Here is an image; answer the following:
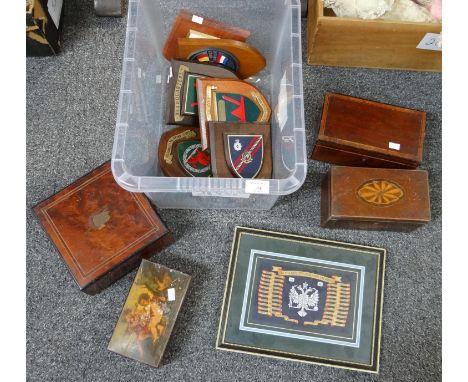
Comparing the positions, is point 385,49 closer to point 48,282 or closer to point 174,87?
point 174,87

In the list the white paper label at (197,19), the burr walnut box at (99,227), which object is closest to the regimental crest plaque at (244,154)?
the burr walnut box at (99,227)

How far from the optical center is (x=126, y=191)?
999 mm

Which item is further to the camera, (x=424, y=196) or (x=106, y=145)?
(x=106, y=145)

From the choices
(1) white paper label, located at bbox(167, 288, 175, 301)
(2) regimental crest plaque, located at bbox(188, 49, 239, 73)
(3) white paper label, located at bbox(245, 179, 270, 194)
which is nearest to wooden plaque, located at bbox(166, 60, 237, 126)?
(2) regimental crest plaque, located at bbox(188, 49, 239, 73)

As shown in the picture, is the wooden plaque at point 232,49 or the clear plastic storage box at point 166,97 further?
the wooden plaque at point 232,49

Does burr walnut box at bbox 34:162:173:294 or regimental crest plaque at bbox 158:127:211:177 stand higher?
regimental crest plaque at bbox 158:127:211:177

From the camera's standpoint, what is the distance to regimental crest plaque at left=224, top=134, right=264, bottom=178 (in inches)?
39.5

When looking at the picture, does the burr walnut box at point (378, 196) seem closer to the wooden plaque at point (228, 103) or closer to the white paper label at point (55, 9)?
the wooden plaque at point (228, 103)

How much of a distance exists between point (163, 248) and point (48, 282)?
1.01 ft

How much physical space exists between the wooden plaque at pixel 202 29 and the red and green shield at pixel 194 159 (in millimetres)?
304

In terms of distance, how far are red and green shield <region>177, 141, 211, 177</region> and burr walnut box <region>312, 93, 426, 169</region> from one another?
0.94 feet

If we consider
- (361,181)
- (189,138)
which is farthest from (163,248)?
(361,181)

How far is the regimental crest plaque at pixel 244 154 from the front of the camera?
3.29 feet

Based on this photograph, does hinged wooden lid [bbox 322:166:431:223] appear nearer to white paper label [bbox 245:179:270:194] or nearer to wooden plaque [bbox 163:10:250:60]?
white paper label [bbox 245:179:270:194]
